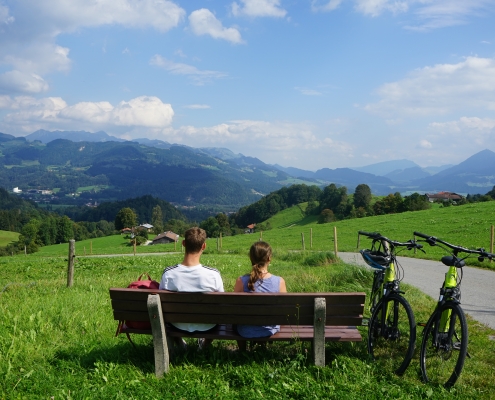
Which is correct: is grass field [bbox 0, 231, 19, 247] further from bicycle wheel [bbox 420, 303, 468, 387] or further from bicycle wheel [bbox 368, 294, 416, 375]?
bicycle wheel [bbox 420, 303, 468, 387]

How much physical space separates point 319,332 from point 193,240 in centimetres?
160

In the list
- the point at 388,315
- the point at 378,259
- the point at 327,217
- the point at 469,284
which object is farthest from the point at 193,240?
the point at 327,217

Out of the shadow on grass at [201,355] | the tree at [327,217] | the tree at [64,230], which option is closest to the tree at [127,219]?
the tree at [64,230]

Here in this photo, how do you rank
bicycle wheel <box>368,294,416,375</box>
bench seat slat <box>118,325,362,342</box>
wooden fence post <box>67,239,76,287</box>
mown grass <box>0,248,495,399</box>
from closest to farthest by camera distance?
mown grass <box>0,248,495,399</box> → bench seat slat <box>118,325,362,342</box> → bicycle wheel <box>368,294,416,375</box> → wooden fence post <box>67,239,76,287</box>

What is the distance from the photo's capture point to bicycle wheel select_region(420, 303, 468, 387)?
4173 millimetres

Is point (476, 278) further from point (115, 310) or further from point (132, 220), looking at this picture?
point (132, 220)

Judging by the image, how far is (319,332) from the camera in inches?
173

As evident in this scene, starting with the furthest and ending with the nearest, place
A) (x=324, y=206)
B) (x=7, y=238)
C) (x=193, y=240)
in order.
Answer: (x=7, y=238) → (x=324, y=206) → (x=193, y=240)

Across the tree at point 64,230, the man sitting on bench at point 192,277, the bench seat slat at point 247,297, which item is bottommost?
the tree at point 64,230

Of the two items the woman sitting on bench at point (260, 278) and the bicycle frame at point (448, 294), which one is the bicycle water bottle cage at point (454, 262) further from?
the woman sitting on bench at point (260, 278)

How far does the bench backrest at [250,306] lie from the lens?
168 inches

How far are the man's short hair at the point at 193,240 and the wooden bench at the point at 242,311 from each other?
0.55 metres

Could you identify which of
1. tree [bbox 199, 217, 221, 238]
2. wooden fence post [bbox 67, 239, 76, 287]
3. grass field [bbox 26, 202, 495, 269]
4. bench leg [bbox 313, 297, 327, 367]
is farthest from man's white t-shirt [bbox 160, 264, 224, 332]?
tree [bbox 199, 217, 221, 238]

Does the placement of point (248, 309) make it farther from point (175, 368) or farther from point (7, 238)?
point (7, 238)
